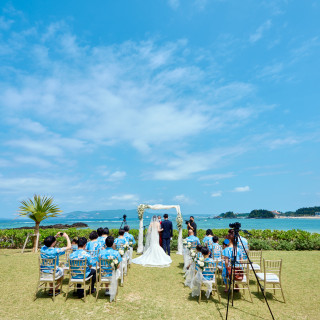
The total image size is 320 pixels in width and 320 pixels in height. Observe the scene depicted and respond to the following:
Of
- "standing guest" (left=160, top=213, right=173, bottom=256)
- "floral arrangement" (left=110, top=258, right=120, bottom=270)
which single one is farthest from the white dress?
"floral arrangement" (left=110, top=258, right=120, bottom=270)

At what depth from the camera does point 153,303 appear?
668cm

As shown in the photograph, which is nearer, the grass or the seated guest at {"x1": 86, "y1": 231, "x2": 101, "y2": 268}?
the grass

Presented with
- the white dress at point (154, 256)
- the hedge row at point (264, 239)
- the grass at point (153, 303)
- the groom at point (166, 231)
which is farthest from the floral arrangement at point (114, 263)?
the hedge row at point (264, 239)

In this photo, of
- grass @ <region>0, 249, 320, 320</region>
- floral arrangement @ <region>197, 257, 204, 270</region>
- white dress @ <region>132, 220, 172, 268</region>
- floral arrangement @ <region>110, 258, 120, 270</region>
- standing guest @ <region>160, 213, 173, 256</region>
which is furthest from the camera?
standing guest @ <region>160, 213, 173, 256</region>

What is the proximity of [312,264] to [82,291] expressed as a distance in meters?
10.8

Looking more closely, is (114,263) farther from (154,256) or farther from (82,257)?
(154,256)

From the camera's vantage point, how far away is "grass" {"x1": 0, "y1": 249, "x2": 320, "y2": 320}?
595 centimetres

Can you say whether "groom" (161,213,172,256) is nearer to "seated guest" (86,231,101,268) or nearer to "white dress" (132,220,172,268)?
"white dress" (132,220,172,268)

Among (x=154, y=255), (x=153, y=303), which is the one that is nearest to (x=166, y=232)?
(x=154, y=255)

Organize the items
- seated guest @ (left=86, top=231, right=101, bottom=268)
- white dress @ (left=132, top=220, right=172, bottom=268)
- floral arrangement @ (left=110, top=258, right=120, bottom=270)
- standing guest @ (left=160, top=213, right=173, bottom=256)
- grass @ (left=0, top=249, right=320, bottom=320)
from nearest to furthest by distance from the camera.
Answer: grass @ (left=0, top=249, right=320, bottom=320), floral arrangement @ (left=110, top=258, right=120, bottom=270), seated guest @ (left=86, top=231, right=101, bottom=268), white dress @ (left=132, top=220, right=172, bottom=268), standing guest @ (left=160, top=213, right=173, bottom=256)

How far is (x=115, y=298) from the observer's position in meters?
6.90

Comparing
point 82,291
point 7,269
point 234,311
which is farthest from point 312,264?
point 7,269

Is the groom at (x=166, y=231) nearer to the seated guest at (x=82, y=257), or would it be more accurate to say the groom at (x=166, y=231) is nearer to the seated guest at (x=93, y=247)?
the seated guest at (x=93, y=247)

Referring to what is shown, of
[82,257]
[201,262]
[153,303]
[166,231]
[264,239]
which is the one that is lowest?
[153,303]
